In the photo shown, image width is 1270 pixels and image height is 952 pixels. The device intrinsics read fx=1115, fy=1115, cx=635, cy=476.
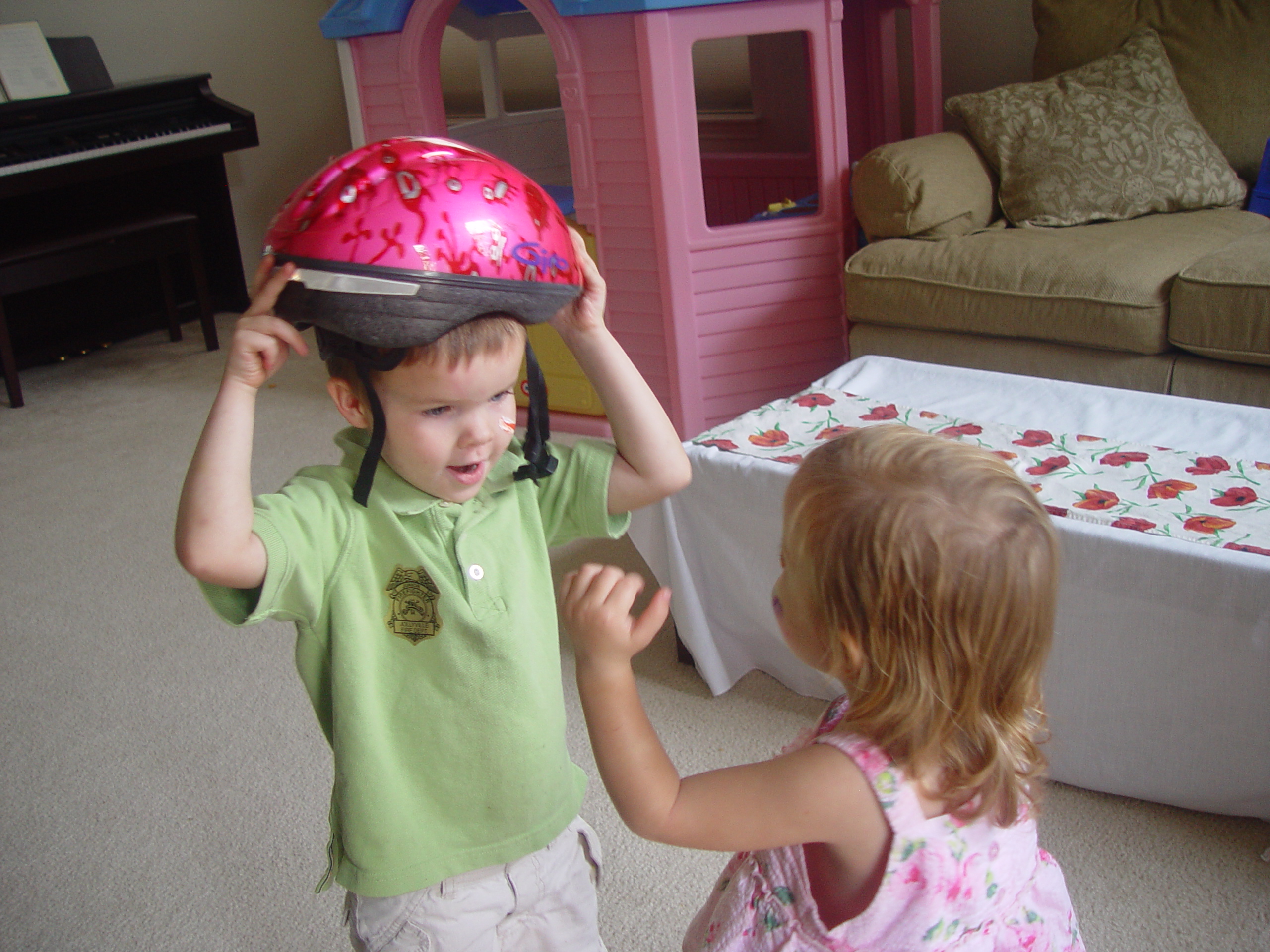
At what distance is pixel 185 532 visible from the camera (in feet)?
2.65

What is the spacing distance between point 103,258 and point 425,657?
3.47 metres

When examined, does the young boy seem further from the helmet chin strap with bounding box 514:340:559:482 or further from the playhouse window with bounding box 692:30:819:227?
the playhouse window with bounding box 692:30:819:227

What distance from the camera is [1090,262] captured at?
2.37 m

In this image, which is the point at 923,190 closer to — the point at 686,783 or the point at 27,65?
the point at 686,783

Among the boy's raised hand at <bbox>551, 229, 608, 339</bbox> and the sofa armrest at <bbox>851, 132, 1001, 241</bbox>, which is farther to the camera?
the sofa armrest at <bbox>851, 132, 1001, 241</bbox>

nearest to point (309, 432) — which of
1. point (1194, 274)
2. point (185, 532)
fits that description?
point (1194, 274)

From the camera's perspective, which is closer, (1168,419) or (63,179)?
(1168,419)

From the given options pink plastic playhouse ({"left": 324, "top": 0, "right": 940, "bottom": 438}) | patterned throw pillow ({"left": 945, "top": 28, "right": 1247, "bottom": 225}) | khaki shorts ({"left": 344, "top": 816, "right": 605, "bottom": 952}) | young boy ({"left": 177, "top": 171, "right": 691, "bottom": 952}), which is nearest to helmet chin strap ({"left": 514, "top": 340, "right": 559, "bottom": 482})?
young boy ({"left": 177, "top": 171, "right": 691, "bottom": 952})

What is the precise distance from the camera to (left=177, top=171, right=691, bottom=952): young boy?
0.87 meters

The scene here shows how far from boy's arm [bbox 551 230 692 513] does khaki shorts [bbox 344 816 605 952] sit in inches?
13.3

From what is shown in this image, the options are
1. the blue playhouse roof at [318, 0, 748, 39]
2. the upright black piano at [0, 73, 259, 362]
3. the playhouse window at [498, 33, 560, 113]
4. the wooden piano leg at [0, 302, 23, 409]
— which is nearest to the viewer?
the blue playhouse roof at [318, 0, 748, 39]

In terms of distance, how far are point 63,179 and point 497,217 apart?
3.52 meters

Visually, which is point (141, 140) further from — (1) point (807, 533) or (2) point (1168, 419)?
(1) point (807, 533)

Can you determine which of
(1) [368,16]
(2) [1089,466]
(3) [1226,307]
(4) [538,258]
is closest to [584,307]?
(4) [538,258]
